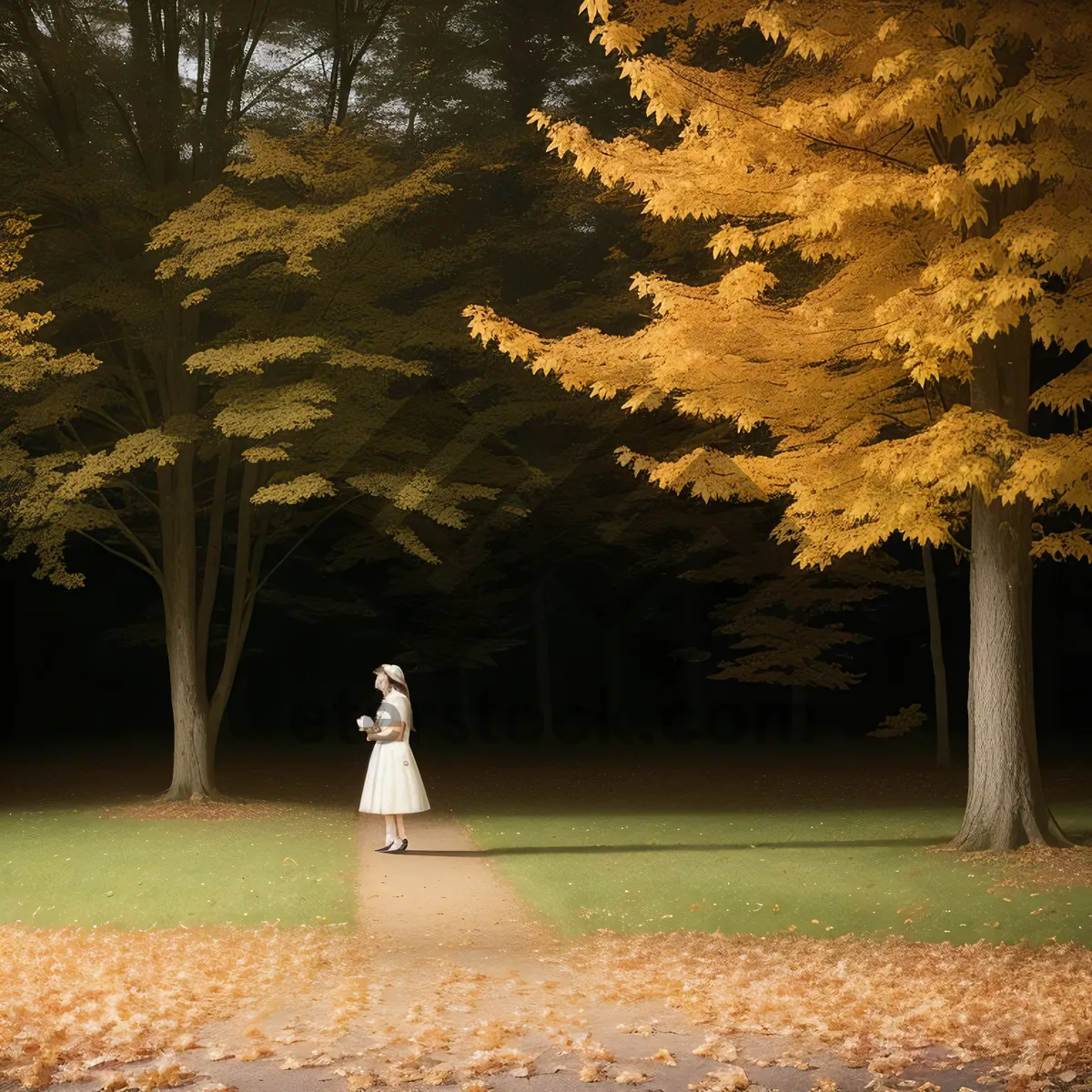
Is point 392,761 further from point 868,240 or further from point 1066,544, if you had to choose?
Answer: point 1066,544

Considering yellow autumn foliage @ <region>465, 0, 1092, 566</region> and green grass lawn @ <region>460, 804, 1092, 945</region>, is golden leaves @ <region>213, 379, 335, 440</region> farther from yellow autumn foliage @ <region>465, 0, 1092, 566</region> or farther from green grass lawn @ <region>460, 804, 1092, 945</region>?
green grass lawn @ <region>460, 804, 1092, 945</region>

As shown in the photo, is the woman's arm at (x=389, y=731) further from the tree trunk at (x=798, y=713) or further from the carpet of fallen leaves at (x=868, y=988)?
the tree trunk at (x=798, y=713)

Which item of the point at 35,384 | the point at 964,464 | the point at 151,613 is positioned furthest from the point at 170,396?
the point at 151,613

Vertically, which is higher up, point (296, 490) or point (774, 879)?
point (296, 490)

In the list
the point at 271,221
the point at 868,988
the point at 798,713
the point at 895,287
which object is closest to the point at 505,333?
the point at 895,287

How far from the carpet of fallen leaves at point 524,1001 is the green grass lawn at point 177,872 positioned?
114 centimetres

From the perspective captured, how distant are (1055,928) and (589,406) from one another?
46.3 ft

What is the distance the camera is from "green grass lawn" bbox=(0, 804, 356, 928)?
10273 mm

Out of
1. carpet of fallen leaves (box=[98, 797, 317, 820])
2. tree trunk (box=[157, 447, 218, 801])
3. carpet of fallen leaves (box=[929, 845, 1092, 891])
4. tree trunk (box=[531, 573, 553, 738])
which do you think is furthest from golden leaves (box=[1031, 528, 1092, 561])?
tree trunk (box=[531, 573, 553, 738])

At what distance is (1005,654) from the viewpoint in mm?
11695

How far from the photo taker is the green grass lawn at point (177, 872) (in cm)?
1027

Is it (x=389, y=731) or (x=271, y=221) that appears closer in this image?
(x=389, y=731)

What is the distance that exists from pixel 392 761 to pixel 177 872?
216cm

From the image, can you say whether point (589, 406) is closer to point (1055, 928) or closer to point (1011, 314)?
point (1011, 314)
